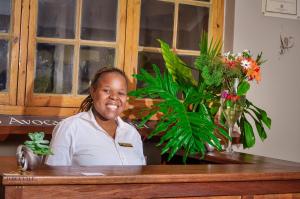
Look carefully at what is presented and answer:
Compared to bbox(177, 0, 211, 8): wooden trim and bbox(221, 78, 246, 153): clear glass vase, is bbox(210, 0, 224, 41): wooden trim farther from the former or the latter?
bbox(221, 78, 246, 153): clear glass vase

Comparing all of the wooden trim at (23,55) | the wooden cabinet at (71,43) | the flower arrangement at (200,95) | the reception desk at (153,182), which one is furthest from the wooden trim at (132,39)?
the reception desk at (153,182)

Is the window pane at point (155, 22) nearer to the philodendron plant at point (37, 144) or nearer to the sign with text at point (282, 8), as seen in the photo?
the sign with text at point (282, 8)

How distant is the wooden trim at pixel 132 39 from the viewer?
4.12 meters

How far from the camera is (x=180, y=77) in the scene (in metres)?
4.00

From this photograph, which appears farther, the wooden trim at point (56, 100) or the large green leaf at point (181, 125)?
the wooden trim at point (56, 100)

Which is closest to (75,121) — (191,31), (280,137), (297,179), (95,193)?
(95,193)

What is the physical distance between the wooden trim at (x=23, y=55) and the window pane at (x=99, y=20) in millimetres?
391

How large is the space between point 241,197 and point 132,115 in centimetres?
153

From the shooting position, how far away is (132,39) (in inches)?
163

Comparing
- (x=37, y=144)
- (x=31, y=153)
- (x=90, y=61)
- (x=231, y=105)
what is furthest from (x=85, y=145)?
(x=90, y=61)

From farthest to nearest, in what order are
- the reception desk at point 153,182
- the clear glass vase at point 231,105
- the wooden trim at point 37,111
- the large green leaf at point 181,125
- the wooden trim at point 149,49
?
1. the wooden trim at point 149,49
2. the wooden trim at point 37,111
3. the clear glass vase at point 231,105
4. the large green leaf at point 181,125
5. the reception desk at point 153,182

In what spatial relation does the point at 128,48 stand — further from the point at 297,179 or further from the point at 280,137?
the point at 297,179

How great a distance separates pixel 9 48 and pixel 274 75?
1.94 meters

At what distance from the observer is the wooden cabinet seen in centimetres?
382
